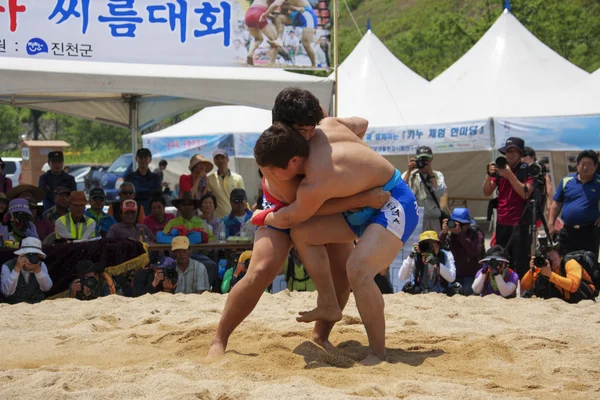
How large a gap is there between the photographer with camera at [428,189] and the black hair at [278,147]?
424 cm

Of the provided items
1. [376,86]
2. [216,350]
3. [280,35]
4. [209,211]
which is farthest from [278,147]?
[376,86]

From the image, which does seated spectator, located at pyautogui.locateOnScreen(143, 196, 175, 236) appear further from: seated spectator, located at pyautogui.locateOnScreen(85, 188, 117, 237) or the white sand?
the white sand

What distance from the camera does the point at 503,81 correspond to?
1257cm

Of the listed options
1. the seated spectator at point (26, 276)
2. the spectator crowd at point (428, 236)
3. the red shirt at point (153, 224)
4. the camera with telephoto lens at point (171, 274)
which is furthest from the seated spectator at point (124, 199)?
the seated spectator at point (26, 276)

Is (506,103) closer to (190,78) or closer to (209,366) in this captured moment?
(190,78)

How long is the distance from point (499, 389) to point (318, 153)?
1.28 meters

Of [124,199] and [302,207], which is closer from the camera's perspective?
[302,207]

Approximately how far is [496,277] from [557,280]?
46cm

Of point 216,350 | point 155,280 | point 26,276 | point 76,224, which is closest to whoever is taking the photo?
point 216,350

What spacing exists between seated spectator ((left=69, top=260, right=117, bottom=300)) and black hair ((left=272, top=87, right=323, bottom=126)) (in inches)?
122

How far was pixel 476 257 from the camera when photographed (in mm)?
6703

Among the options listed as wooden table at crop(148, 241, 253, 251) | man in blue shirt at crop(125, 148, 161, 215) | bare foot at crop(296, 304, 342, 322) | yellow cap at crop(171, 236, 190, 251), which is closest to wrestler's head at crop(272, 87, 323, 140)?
bare foot at crop(296, 304, 342, 322)

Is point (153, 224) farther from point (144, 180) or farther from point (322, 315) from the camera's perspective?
point (322, 315)

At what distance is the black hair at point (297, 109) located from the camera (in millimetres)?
3590
